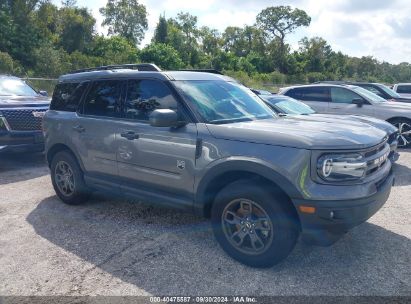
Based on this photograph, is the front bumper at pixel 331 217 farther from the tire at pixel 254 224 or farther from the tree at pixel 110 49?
the tree at pixel 110 49

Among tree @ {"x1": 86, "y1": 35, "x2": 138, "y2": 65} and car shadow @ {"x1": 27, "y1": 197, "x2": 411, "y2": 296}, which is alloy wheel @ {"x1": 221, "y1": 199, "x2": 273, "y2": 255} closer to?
car shadow @ {"x1": 27, "y1": 197, "x2": 411, "y2": 296}

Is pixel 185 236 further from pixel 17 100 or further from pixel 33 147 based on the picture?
pixel 17 100

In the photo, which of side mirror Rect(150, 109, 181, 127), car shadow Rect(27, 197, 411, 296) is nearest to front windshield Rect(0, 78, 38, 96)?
car shadow Rect(27, 197, 411, 296)

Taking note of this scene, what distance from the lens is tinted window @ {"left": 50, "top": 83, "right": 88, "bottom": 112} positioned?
5277 mm

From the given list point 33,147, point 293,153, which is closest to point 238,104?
point 293,153

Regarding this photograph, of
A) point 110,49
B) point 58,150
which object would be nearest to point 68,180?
point 58,150

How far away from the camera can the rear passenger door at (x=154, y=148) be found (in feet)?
13.1

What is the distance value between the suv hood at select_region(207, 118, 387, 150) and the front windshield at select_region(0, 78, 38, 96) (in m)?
6.49

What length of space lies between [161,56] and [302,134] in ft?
137

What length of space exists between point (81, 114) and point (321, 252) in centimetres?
333

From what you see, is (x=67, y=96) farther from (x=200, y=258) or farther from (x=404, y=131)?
(x=404, y=131)

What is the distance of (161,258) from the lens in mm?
3908

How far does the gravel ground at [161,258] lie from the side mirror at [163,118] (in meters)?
1.28

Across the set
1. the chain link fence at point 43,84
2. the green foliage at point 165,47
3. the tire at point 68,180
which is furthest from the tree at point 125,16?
the tire at point 68,180
